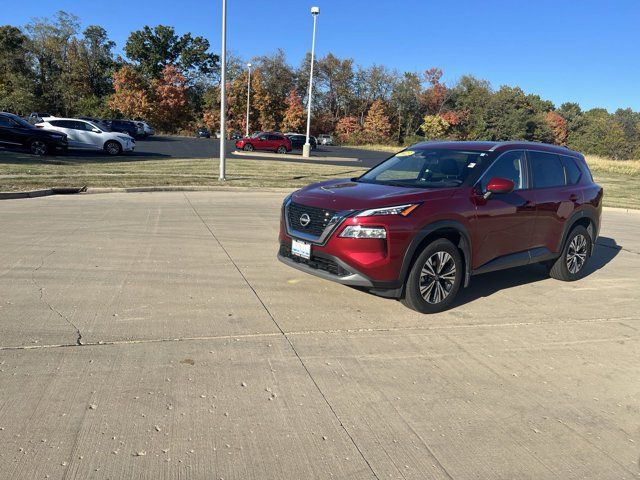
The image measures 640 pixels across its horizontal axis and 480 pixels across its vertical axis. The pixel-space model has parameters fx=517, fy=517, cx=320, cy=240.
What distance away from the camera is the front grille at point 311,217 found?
5.09 metres

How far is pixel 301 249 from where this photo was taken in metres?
5.28

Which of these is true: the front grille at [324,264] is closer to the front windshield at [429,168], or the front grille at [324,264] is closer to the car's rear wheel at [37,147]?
the front windshield at [429,168]

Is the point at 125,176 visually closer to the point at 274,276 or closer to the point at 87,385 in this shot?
the point at 274,276

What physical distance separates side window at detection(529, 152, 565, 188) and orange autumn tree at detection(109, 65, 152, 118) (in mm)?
64912

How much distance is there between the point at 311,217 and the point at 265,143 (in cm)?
3573

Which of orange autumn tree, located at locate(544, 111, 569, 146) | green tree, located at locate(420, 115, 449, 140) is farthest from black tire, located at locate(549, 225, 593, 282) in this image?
orange autumn tree, located at locate(544, 111, 569, 146)

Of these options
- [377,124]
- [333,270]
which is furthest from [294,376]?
[377,124]

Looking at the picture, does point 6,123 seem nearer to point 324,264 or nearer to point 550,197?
point 324,264

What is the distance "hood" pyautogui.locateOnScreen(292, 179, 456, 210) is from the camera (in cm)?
498

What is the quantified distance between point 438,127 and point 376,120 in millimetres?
9431

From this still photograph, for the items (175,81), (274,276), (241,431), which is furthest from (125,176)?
(175,81)

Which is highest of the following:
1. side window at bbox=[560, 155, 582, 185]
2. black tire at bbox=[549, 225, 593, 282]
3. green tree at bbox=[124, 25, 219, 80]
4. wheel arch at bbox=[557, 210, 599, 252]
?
green tree at bbox=[124, 25, 219, 80]

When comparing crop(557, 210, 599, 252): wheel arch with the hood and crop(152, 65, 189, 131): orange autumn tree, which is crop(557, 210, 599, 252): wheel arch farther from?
crop(152, 65, 189, 131): orange autumn tree

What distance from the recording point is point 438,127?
254 feet
